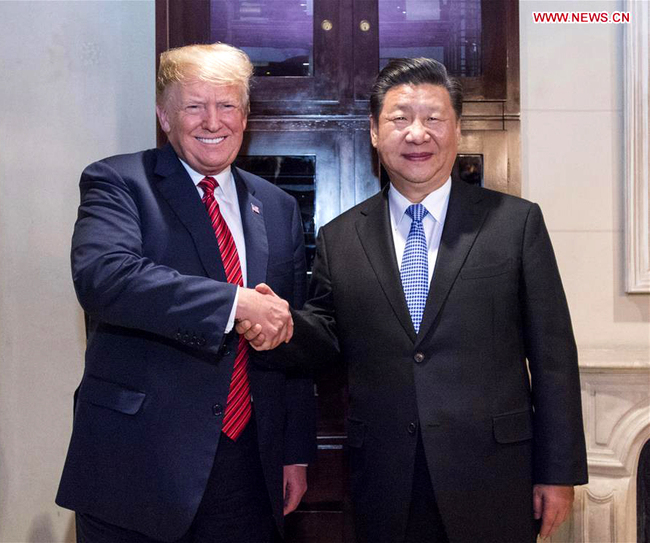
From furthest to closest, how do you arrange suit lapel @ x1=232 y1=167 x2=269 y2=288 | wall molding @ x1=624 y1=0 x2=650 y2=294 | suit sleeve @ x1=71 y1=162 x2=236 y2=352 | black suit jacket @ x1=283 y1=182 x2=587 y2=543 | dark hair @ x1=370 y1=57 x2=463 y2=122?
1. wall molding @ x1=624 y1=0 x2=650 y2=294
2. dark hair @ x1=370 y1=57 x2=463 y2=122
3. suit lapel @ x1=232 y1=167 x2=269 y2=288
4. black suit jacket @ x1=283 y1=182 x2=587 y2=543
5. suit sleeve @ x1=71 y1=162 x2=236 y2=352

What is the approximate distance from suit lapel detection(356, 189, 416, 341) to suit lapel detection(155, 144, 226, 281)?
1.25 ft

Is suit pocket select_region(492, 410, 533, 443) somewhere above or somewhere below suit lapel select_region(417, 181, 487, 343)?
below

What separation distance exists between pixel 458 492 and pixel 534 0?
5.37 ft

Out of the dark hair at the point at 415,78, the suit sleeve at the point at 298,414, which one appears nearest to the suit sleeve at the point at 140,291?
Result: the suit sleeve at the point at 298,414

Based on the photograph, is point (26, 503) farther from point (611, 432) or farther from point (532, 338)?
point (611, 432)

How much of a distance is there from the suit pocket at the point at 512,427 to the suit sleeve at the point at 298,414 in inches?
19.4

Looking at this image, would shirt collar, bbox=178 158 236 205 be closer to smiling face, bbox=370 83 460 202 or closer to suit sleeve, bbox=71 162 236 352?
suit sleeve, bbox=71 162 236 352

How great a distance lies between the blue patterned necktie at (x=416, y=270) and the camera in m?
1.63

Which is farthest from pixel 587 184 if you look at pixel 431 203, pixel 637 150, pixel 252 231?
pixel 252 231

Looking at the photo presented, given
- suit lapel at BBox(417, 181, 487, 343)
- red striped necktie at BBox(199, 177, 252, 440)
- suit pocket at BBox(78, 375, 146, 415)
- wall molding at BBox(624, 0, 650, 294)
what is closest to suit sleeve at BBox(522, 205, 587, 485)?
suit lapel at BBox(417, 181, 487, 343)

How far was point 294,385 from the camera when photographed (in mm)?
1791

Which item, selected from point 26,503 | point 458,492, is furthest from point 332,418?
point 26,503

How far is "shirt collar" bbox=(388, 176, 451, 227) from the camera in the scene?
68.7 inches

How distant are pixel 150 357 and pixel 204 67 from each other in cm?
71
